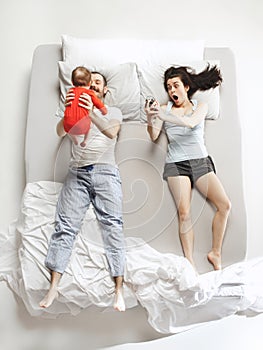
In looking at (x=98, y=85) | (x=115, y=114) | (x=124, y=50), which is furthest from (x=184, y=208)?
(x=124, y=50)

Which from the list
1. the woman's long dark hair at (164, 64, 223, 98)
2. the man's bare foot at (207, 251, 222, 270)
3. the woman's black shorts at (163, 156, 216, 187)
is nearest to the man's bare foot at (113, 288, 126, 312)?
the man's bare foot at (207, 251, 222, 270)

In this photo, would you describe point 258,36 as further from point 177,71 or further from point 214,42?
point 177,71

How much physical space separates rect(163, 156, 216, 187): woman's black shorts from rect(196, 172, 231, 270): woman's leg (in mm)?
21

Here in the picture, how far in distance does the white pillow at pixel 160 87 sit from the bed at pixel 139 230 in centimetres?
2

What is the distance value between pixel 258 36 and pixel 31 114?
115 centimetres

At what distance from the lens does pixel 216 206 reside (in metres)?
2.20

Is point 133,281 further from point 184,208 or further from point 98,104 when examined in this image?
point 98,104

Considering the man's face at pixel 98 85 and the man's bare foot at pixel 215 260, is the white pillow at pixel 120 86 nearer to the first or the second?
the man's face at pixel 98 85

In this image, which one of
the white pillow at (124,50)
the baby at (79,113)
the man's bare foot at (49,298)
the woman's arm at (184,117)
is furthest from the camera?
the white pillow at (124,50)

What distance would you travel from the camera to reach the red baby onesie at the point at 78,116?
210 cm

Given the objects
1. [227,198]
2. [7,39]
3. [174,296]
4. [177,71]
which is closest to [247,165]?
[227,198]

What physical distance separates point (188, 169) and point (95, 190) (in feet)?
1.22

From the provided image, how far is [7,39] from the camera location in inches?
102

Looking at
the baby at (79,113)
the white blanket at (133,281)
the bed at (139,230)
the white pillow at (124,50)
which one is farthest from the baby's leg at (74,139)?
the white pillow at (124,50)
